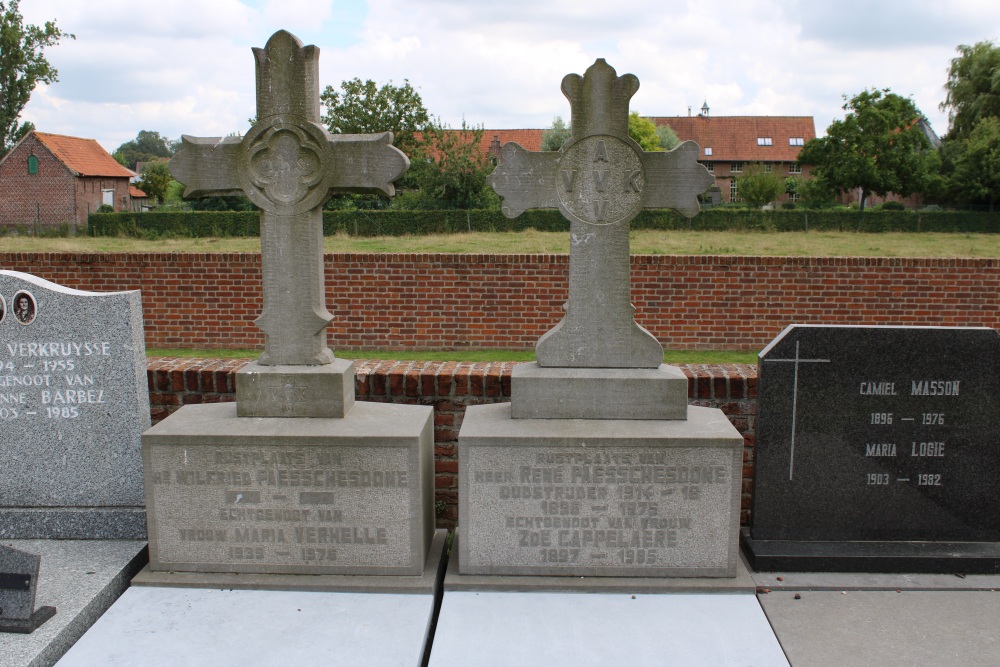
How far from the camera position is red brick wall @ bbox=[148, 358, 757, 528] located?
4.41 m

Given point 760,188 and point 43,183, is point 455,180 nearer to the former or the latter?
point 43,183

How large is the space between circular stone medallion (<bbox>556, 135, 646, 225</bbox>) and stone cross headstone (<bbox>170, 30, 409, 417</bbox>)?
2.42ft

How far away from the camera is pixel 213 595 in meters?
3.42

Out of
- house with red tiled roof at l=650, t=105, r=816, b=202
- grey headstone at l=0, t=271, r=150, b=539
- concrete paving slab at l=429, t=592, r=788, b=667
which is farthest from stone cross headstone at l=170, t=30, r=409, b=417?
house with red tiled roof at l=650, t=105, r=816, b=202

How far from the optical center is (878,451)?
12.6 ft

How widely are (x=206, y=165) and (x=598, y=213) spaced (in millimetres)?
1796

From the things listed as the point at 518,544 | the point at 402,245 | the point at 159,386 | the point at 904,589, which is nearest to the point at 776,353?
the point at 904,589

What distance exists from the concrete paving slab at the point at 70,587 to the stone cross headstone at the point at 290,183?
86 centimetres

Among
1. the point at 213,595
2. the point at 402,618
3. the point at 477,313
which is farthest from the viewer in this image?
the point at 477,313

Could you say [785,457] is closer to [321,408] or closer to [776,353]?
[776,353]

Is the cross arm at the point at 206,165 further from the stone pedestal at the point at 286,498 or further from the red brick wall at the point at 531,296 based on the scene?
the red brick wall at the point at 531,296

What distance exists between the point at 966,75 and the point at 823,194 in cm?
1008

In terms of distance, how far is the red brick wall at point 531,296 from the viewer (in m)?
10.1

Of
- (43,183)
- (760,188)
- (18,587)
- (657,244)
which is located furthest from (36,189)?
(18,587)
